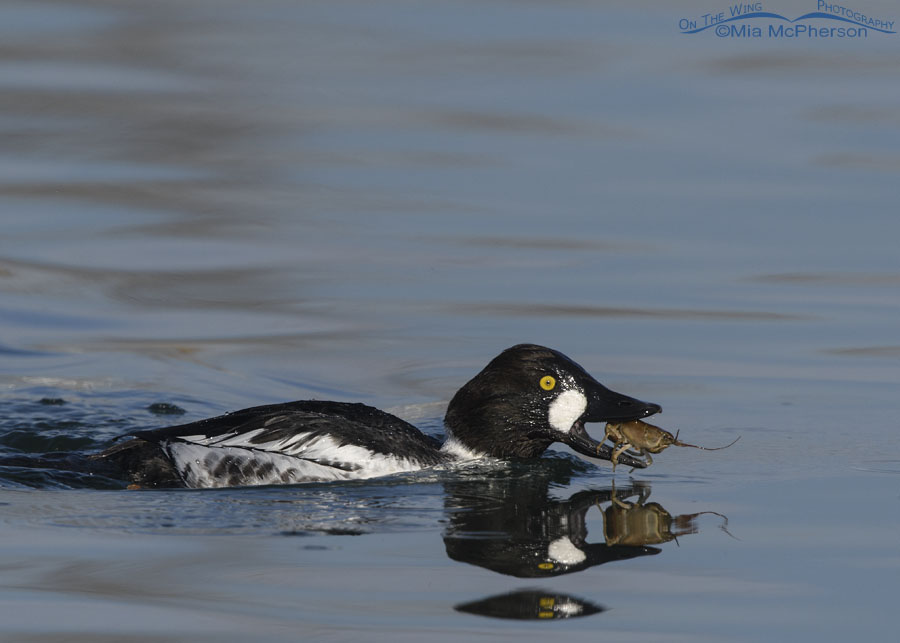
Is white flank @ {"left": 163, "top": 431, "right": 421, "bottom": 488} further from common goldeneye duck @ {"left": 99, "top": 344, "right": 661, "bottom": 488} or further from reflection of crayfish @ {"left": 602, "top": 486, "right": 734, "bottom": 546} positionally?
reflection of crayfish @ {"left": 602, "top": 486, "right": 734, "bottom": 546}

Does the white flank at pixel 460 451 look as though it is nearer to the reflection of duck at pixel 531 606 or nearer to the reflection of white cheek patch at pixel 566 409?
the reflection of white cheek patch at pixel 566 409

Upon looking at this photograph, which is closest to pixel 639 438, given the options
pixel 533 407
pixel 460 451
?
pixel 533 407

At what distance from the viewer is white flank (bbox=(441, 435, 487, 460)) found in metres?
9.26

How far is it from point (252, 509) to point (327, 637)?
2258 millimetres

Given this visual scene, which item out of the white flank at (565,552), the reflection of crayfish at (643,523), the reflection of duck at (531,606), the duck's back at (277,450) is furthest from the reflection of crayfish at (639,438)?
the reflection of duck at (531,606)

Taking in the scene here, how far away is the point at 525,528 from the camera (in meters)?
7.79

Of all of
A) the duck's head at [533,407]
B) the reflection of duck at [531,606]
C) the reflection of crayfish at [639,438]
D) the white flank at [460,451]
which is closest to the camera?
the reflection of duck at [531,606]

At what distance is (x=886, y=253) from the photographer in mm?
13477

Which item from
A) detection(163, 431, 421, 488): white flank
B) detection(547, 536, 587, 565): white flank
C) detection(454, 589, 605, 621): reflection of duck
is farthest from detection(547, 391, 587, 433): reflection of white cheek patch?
detection(454, 589, 605, 621): reflection of duck

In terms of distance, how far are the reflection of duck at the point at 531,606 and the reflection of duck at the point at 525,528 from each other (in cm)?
35

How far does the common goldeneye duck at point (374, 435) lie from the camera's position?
8781mm

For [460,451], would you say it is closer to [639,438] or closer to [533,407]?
[533,407]

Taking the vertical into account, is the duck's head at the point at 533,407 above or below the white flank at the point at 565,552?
above

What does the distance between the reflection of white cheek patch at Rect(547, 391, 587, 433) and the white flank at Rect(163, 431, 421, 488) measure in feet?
3.51
